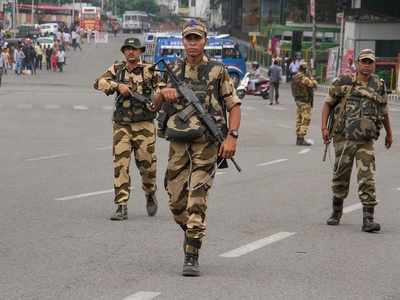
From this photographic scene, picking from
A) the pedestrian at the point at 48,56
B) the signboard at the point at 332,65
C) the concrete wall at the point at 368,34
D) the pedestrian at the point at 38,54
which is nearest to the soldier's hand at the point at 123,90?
the signboard at the point at 332,65

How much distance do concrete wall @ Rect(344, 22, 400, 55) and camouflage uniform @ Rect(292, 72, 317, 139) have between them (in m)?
33.4

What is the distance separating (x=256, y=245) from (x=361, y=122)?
1808 mm

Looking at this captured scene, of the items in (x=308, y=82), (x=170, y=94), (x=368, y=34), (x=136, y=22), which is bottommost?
(x=136, y=22)

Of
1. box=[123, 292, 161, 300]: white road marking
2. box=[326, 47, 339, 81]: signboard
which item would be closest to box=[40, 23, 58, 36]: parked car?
box=[326, 47, 339, 81]: signboard

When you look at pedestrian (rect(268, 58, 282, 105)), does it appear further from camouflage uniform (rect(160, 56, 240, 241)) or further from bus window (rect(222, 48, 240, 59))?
camouflage uniform (rect(160, 56, 240, 241))

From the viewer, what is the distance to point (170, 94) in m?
8.77

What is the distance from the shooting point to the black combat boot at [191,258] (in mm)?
8766

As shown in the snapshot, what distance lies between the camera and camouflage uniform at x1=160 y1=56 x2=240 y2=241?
888 centimetres

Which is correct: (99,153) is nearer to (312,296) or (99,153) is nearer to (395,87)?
(312,296)

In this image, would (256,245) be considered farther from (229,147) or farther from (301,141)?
(301,141)

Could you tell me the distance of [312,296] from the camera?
810 cm

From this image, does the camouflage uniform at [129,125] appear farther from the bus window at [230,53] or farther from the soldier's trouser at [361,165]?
the bus window at [230,53]

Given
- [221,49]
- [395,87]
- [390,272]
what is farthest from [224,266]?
[221,49]

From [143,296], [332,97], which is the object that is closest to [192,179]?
[143,296]
